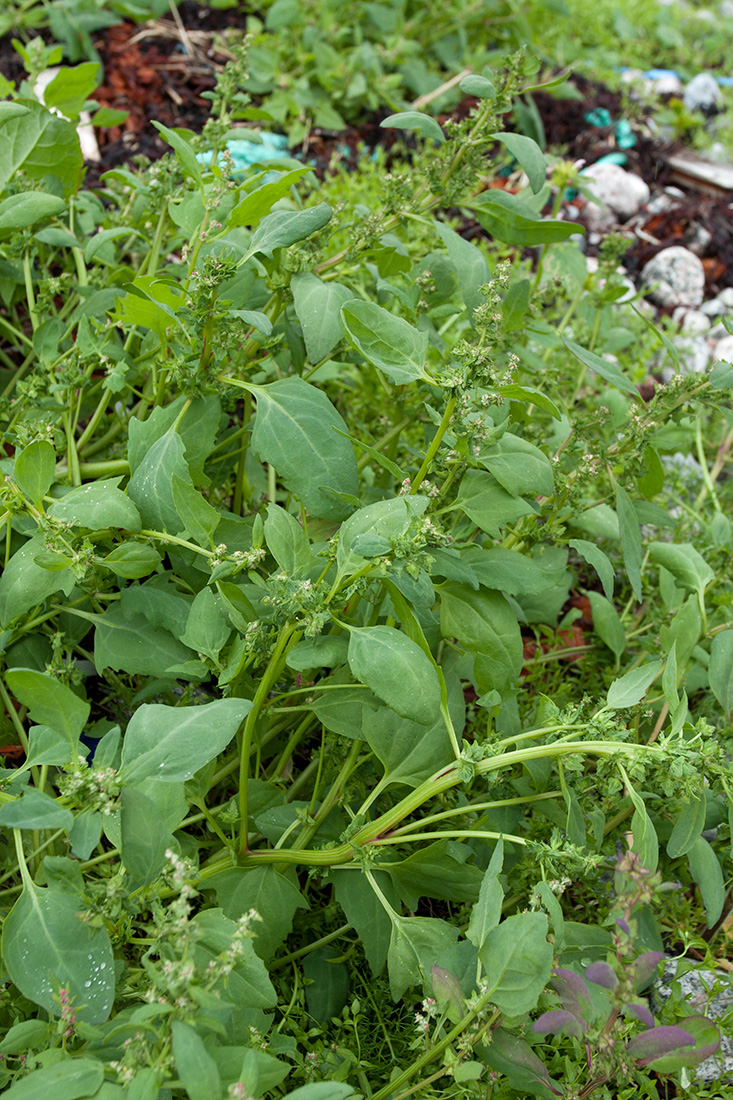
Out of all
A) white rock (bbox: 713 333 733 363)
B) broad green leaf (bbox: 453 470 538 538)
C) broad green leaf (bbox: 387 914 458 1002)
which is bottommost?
white rock (bbox: 713 333 733 363)

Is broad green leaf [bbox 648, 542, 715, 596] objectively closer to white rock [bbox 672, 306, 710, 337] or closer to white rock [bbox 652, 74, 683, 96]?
white rock [bbox 672, 306, 710, 337]

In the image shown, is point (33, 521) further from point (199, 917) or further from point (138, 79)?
point (138, 79)

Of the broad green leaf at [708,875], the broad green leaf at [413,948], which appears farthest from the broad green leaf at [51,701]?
the broad green leaf at [708,875]

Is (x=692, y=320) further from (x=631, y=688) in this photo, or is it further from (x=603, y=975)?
(x=603, y=975)

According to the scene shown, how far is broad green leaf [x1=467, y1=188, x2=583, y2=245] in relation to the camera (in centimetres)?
194

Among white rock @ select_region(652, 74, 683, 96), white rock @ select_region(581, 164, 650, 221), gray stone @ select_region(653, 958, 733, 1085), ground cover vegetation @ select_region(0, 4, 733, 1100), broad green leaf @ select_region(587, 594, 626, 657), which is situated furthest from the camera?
white rock @ select_region(652, 74, 683, 96)

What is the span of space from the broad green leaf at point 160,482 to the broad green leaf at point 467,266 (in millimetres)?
671

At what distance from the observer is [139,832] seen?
1211mm

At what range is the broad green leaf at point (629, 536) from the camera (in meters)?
1.70

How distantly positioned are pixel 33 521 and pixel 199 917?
0.85 m

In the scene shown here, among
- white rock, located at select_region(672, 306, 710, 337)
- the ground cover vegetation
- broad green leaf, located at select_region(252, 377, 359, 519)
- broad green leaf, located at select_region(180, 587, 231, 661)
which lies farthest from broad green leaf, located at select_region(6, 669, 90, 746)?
white rock, located at select_region(672, 306, 710, 337)

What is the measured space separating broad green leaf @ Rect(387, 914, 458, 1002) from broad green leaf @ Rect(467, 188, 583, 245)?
4.56 feet

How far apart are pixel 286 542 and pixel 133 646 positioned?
0.41 meters

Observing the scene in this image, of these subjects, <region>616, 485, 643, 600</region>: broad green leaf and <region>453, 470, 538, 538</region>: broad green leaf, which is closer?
<region>453, 470, 538, 538</region>: broad green leaf
